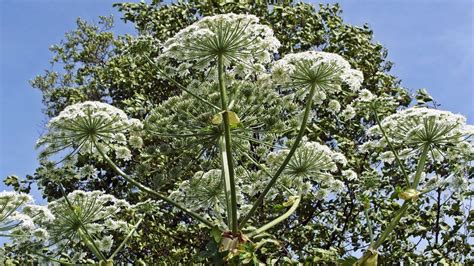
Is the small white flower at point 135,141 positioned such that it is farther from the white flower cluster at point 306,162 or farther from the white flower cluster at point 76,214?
Answer: the white flower cluster at point 306,162

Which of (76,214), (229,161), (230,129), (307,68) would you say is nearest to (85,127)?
(76,214)

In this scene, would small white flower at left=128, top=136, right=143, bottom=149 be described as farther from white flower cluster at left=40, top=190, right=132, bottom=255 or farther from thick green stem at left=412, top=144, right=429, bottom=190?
thick green stem at left=412, top=144, right=429, bottom=190

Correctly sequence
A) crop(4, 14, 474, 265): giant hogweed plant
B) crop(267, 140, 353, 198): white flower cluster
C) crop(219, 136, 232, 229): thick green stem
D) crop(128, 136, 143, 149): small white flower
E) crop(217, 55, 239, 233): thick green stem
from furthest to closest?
crop(128, 136, 143, 149): small white flower → crop(267, 140, 353, 198): white flower cluster → crop(4, 14, 474, 265): giant hogweed plant → crop(219, 136, 232, 229): thick green stem → crop(217, 55, 239, 233): thick green stem

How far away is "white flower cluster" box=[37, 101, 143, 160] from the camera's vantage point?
619 centimetres

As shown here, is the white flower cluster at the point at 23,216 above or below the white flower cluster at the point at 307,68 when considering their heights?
below

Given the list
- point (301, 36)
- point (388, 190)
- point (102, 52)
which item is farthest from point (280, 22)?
point (102, 52)

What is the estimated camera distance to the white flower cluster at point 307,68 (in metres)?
6.05

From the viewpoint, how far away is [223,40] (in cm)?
610

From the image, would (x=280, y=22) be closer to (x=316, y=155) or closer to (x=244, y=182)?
(x=244, y=182)

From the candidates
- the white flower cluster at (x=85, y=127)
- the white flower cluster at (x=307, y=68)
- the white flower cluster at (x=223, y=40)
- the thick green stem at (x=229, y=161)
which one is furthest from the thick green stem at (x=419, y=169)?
the white flower cluster at (x=85, y=127)

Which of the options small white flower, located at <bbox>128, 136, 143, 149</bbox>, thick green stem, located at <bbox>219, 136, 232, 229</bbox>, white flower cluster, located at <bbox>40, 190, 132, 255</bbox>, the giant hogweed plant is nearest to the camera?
thick green stem, located at <bbox>219, 136, 232, 229</bbox>

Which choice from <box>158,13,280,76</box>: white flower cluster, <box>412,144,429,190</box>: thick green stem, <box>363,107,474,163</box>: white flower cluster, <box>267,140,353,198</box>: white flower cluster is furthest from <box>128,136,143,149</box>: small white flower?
<box>412,144,429,190</box>: thick green stem

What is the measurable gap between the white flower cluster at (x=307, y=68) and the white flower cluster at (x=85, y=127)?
1467mm

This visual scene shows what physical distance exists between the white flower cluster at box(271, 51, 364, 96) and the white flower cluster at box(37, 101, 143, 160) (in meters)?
1.47
